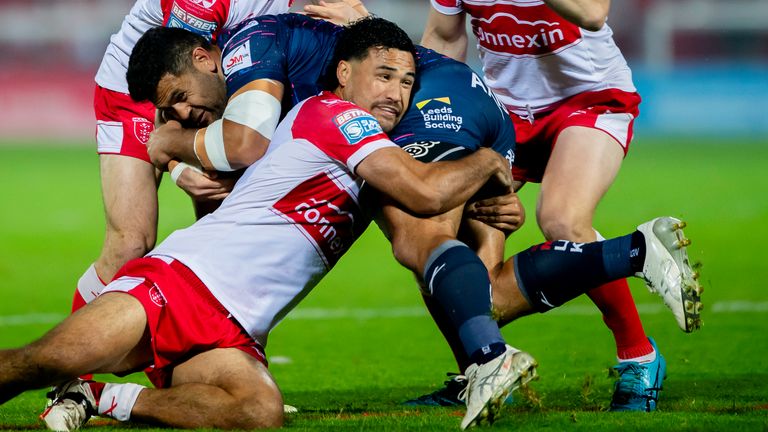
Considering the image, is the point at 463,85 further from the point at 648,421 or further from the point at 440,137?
the point at 648,421

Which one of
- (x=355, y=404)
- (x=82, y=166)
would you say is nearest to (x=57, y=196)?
(x=82, y=166)

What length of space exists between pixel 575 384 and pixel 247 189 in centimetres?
220

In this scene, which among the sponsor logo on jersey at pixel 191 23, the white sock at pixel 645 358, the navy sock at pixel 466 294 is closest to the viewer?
the navy sock at pixel 466 294

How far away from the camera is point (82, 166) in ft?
70.8

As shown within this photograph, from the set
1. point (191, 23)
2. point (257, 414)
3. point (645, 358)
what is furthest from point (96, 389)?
point (645, 358)

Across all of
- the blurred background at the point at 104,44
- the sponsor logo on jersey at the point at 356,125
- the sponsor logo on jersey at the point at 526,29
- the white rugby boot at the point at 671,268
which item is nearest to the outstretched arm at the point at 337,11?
the sponsor logo on jersey at the point at 526,29

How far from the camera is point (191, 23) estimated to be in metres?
6.11

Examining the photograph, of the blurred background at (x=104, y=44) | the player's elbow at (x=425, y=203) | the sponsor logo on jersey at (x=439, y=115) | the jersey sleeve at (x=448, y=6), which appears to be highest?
the jersey sleeve at (x=448, y=6)

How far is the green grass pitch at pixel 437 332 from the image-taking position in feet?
16.5

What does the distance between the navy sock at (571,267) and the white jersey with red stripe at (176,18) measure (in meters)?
2.26

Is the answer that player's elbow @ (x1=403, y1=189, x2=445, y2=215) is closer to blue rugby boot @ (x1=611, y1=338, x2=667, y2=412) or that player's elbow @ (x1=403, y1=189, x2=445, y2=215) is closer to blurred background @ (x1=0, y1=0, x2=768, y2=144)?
blue rugby boot @ (x1=611, y1=338, x2=667, y2=412)

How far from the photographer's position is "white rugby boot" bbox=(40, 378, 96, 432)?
4.74 m

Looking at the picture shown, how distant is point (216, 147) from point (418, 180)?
99 cm

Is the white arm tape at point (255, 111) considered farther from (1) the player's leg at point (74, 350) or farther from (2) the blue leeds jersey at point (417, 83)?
(1) the player's leg at point (74, 350)
